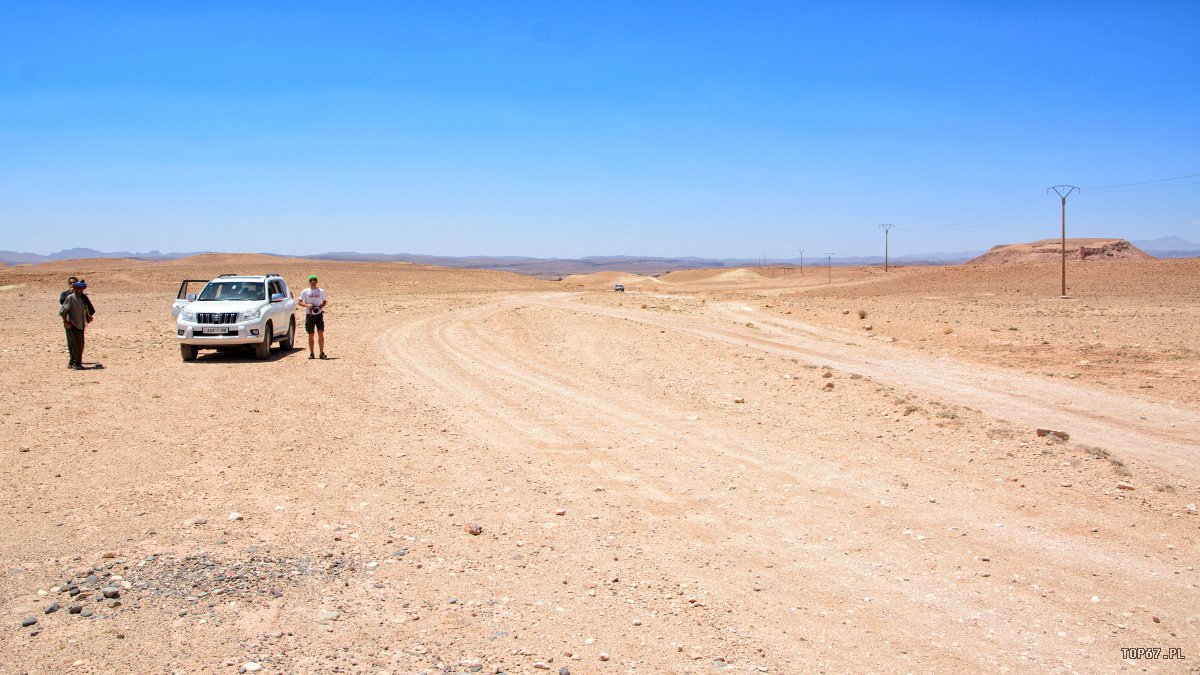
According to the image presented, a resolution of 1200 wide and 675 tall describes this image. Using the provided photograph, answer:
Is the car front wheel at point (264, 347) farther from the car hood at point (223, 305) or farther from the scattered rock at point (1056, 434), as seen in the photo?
the scattered rock at point (1056, 434)

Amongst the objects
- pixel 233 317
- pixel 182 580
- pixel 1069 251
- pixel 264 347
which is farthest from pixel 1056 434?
pixel 1069 251

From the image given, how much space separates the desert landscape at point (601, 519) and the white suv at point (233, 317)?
133 cm

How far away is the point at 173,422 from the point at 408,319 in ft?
62.7

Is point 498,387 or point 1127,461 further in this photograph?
point 498,387

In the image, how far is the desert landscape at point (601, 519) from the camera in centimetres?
488

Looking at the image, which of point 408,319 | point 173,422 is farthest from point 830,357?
point 408,319

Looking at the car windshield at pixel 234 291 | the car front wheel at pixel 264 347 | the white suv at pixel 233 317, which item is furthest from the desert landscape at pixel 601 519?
the car windshield at pixel 234 291

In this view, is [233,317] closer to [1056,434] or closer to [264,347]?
[264,347]

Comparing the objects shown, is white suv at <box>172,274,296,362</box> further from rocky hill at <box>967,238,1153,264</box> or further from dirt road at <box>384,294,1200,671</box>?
rocky hill at <box>967,238,1153,264</box>

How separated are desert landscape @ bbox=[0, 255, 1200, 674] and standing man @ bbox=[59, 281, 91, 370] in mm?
857

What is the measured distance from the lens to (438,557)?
244 inches

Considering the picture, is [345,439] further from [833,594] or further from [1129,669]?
[1129,669]

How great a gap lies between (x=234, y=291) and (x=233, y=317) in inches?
55.8

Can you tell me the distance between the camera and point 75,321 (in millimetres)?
15805
